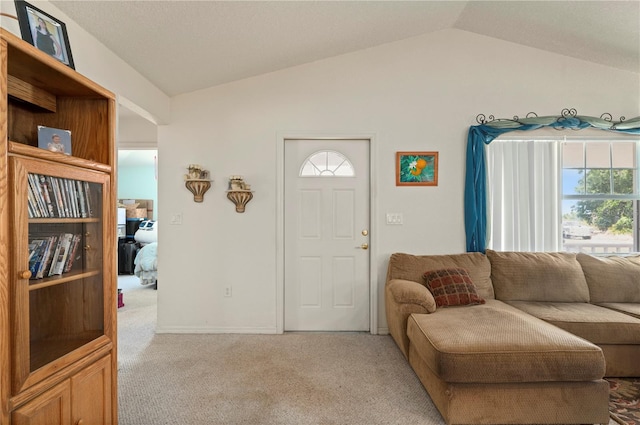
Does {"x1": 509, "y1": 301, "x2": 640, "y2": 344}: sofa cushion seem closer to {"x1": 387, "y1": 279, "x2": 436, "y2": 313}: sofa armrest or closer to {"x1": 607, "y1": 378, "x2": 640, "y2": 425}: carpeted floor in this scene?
{"x1": 607, "y1": 378, "x2": 640, "y2": 425}: carpeted floor

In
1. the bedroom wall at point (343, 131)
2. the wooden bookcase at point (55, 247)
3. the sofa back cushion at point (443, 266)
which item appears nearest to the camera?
the wooden bookcase at point (55, 247)

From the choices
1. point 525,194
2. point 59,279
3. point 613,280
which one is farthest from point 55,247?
point 613,280

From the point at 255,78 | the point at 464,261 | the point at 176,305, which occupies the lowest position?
the point at 176,305

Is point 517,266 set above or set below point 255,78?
below

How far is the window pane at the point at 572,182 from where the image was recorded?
3340mm

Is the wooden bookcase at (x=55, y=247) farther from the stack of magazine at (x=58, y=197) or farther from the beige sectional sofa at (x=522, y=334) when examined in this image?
the beige sectional sofa at (x=522, y=334)

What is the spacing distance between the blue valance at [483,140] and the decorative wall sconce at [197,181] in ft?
8.30

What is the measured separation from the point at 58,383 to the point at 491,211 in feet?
11.3

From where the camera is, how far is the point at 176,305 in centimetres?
330

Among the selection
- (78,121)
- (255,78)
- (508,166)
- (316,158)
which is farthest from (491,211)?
(78,121)

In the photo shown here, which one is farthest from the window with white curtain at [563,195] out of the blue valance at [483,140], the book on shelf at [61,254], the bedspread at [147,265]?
the bedspread at [147,265]

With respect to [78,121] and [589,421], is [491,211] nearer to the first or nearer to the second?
[589,421]

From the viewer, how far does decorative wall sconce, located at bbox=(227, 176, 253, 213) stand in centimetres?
319

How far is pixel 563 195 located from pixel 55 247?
4042 millimetres
